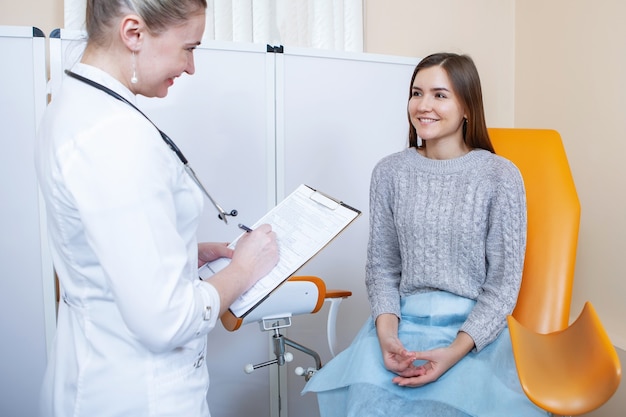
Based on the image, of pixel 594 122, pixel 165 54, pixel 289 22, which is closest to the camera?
pixel 165 54

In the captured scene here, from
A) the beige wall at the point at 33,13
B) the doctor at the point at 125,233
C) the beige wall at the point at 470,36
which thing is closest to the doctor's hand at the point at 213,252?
the doctor at the point at 125,233

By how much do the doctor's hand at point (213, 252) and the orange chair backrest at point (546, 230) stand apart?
0.76 m

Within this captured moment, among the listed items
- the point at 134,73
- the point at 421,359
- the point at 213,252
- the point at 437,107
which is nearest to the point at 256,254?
the point at 213,252

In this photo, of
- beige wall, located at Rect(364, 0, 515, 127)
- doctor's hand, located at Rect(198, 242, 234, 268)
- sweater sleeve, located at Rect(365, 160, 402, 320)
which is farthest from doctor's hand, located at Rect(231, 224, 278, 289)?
beige wall, located at Rect(364, 0, 515, 127)

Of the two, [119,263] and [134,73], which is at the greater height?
[134,73]

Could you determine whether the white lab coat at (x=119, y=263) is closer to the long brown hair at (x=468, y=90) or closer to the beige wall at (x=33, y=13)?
the long brown hair at (x=468, y=90)

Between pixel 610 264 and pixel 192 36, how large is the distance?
1.75 m

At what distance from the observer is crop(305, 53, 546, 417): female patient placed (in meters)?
1.22

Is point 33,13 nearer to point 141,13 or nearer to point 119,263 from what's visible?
point 141,13

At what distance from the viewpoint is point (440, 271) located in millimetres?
1422

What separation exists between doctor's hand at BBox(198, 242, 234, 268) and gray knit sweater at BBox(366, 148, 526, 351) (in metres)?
0.44

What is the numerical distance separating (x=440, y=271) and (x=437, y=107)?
417 millimetres

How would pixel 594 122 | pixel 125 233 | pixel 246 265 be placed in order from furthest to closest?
pixel 594 122
pixel 246 265
pixel 125 233

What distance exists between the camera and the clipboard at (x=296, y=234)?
3.28 ft
